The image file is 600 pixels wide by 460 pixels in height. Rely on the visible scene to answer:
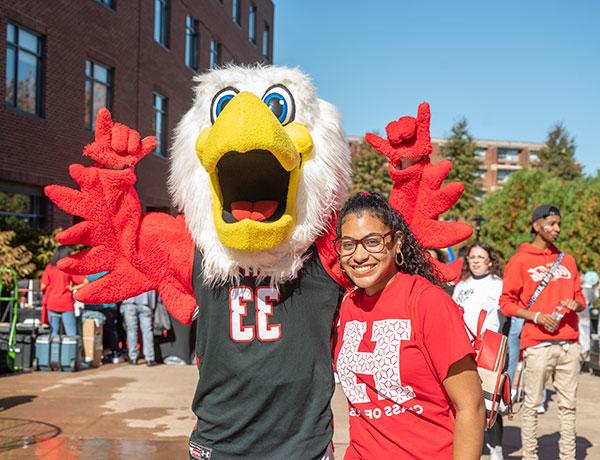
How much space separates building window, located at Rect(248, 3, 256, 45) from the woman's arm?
91.7 feet

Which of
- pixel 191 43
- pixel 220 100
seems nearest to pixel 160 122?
pixel 191 43

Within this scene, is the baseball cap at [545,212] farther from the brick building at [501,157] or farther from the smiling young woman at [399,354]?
the brick building at [501,157]

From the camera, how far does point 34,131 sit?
1324cm

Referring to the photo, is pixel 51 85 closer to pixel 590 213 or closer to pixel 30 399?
pixel 30 399

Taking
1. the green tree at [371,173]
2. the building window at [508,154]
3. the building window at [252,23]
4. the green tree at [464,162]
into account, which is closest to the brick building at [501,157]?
the building window at [508,154]

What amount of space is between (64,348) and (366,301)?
8006 mm

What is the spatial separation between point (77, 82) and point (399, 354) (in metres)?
14.1

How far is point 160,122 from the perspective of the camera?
65.7ft

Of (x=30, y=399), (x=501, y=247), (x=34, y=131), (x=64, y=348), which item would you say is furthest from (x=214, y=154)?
(x=501, y=247)

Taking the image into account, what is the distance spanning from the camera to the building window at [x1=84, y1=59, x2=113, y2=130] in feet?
50.4

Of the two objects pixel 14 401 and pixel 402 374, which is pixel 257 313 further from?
pixel 14 401

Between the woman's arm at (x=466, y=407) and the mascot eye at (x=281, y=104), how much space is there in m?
1.24

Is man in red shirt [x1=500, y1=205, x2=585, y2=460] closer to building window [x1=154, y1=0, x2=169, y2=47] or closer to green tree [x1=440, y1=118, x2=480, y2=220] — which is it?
building window [x1=154, y1=0, x2=169, y2=47]

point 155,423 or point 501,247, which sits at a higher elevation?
point 501,247
